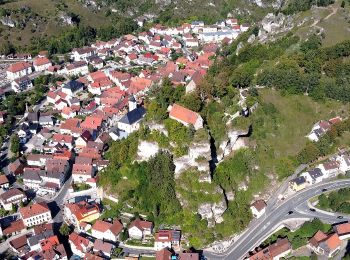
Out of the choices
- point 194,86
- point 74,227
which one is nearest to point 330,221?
point 194,86

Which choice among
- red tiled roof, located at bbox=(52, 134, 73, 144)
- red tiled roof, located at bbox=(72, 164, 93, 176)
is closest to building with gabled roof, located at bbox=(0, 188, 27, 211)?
red tiled roof, located at bbox=(72, 164, 93, 176)

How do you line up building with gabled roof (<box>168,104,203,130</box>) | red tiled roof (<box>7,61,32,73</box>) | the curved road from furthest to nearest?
red tiled roof (<box>7,61,32,73</box>) < building with gabled roof (<box>168,104,203,130</box>) < the curved road

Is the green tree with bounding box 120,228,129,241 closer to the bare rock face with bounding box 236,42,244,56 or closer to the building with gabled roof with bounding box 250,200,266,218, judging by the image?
the building with gabled roof with bounding box 250,200,266,218

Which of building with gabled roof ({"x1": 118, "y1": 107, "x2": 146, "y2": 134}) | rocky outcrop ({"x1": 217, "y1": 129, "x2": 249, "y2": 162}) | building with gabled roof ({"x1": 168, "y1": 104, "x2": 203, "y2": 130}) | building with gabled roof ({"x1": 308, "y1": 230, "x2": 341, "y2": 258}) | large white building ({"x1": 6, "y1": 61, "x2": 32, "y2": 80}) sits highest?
building with gabled roof ({"x1": 168, "y1": 104, "x2": 203, "y2": 130})

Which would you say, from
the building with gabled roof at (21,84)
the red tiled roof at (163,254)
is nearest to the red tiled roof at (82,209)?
the red tiled roof at (163,254)

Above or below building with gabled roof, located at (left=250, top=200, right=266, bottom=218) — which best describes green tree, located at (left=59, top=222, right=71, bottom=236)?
below

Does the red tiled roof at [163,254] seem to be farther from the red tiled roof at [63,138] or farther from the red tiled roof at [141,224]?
the red tiled roof at [63,138]

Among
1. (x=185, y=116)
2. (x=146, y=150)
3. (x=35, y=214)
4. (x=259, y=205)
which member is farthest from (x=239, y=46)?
(x=35, y=214)
